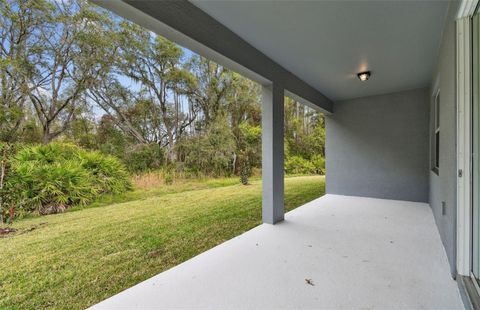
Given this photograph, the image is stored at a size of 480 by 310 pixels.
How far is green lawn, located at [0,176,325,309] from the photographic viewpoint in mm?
1748

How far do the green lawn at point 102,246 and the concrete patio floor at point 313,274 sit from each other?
309 mm

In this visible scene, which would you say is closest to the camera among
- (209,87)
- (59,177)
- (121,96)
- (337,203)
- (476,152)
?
(476,152)

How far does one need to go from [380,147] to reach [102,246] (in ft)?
18.7

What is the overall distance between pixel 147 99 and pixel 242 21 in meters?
5.51

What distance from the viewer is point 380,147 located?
16.1 ft

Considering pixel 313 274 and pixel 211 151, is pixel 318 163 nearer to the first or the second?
pixel 211 151

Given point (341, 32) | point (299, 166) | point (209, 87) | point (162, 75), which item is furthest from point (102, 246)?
point (299, 166)

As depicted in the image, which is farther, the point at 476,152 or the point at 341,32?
the point at 341,32

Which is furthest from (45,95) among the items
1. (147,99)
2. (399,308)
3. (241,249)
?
(399,308)

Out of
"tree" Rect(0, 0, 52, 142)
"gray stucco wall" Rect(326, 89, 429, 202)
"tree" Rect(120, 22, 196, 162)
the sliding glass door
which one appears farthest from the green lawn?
"tree" Rect(120, 22, 196, 162)

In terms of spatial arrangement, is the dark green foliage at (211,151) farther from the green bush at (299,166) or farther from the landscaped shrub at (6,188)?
the landscaped shrub at (6,188)

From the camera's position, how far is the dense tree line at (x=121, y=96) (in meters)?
3.40

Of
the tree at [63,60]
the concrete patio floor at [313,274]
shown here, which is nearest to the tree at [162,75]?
the tree at [63,60]

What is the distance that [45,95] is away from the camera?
3.79 m
